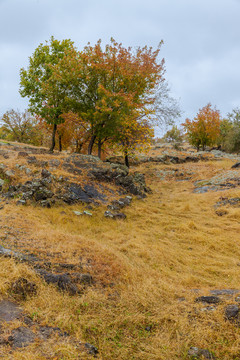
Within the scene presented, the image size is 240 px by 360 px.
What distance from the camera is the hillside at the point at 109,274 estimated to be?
2.61 m

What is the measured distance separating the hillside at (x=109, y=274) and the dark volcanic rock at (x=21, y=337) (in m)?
0.01

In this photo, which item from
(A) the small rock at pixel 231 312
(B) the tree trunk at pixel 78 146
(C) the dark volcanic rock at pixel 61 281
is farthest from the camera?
(B) the tree trunk at pixel 78 146

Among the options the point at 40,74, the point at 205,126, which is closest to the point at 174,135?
the point at 205,126

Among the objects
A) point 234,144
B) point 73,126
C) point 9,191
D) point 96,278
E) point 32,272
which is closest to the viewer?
point 32,272

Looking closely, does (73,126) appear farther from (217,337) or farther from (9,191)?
(217,337)

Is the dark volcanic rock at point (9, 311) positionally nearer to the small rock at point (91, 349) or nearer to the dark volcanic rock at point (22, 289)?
the dark volcanic rock at point (22, 289)

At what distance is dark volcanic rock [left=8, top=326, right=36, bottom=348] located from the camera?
2.33 m

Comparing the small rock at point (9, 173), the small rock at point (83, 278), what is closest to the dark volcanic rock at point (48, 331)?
the small rock at point (83, 278)

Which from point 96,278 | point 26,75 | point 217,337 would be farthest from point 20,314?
point 26,75

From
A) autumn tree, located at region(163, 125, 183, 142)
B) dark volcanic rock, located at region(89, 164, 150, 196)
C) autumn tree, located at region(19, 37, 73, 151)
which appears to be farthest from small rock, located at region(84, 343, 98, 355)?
autumn tree, located at region(163, 125, 183, 142)

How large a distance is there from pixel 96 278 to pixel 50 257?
120cm

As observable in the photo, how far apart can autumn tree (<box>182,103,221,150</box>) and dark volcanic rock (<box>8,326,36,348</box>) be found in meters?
36.1

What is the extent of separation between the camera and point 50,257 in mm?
4480

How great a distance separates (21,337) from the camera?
2.43m
